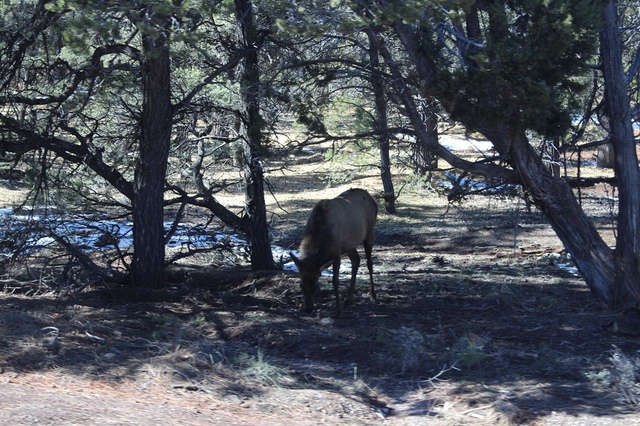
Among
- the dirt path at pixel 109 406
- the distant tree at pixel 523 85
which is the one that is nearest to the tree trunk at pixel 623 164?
the distant tree at pixel 523 85

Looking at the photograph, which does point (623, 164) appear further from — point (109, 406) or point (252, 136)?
point (109, 406)

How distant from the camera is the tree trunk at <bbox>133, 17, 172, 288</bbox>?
38.4 feet

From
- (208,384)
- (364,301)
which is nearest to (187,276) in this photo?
(364,301)

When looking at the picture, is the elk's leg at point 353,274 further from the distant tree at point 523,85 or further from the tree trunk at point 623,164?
the tree trunk at point 623,164

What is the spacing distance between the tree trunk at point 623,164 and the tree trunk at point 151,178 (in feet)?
20.7

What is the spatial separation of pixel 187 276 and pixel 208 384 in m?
6.34

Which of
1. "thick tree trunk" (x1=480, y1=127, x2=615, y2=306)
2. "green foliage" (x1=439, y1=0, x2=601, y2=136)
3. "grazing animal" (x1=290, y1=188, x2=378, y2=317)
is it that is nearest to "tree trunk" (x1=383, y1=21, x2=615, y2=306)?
"thick tree trunk" (x1=480, y1=127, x2=615, y2=306)

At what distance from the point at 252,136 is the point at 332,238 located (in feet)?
6.54

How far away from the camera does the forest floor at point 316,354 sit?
6.98m

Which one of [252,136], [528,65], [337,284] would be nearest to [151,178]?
[252,136]

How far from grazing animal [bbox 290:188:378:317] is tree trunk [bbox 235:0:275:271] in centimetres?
124

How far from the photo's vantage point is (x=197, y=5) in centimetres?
940

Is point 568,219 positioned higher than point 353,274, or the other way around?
point 568,219

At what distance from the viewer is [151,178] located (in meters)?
11.9
